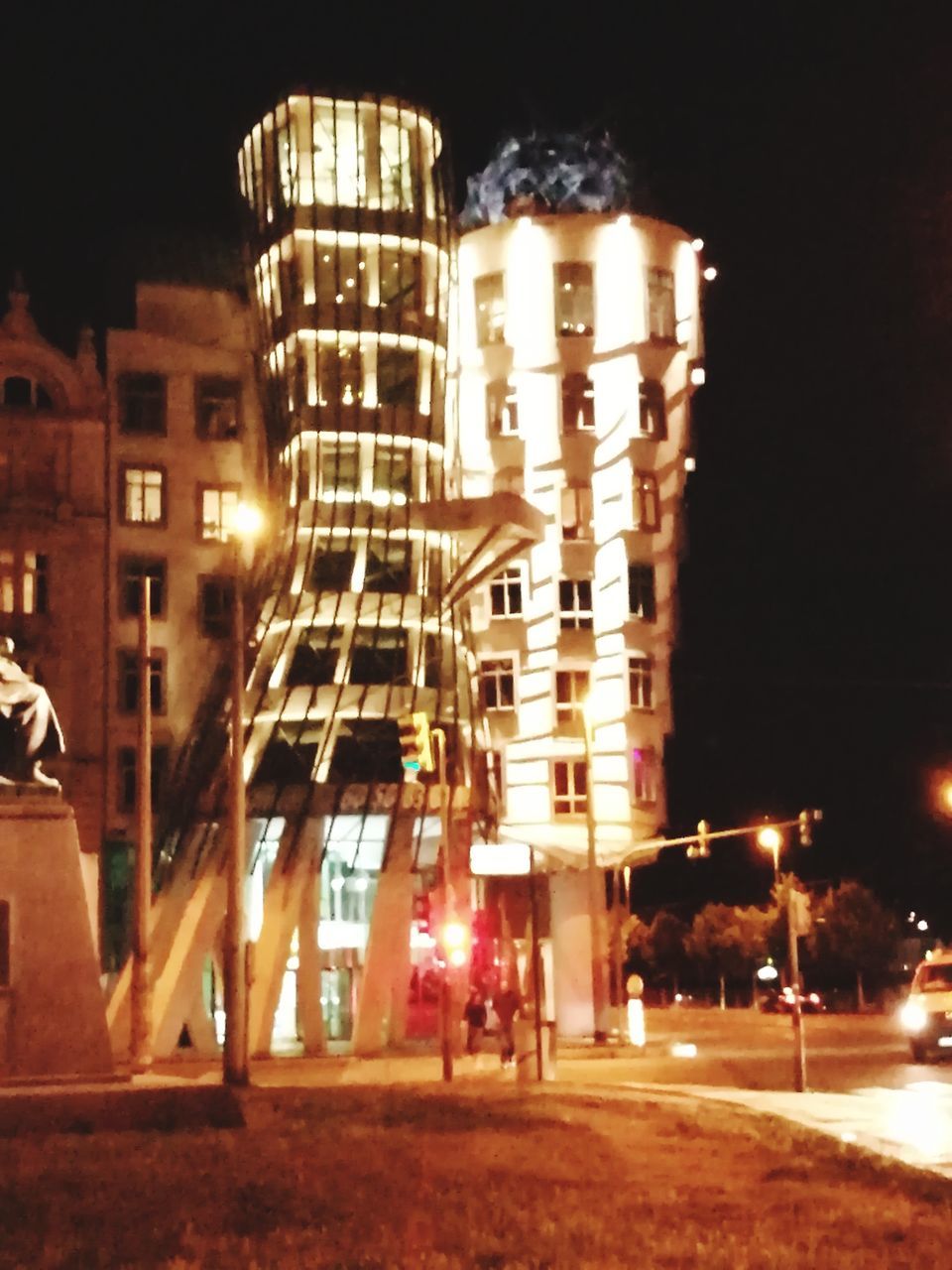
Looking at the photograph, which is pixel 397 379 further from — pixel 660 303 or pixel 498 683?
pixel 498 683

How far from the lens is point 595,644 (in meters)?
54.0

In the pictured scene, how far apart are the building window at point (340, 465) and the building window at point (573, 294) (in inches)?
304

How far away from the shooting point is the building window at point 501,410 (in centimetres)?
5575

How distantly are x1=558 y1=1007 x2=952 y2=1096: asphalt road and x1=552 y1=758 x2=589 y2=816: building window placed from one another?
23.4ft

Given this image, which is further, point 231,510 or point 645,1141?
point 231,510

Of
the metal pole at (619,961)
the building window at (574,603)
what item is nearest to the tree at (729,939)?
Result: the metal pole at (619,961)

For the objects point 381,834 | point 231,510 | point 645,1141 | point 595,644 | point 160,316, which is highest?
point 160,316

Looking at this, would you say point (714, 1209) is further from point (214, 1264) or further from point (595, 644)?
point (595, 644)

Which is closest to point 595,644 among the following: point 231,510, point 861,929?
point 231,510

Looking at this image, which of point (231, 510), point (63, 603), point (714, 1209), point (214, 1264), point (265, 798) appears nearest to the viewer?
point (214, 1264)

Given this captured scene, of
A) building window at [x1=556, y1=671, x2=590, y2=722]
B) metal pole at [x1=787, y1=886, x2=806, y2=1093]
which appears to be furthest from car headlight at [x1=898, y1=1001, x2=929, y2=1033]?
building window at [x1=556, y1=671, x2=590, y2=722]

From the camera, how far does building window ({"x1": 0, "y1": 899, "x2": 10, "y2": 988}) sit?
19.7m

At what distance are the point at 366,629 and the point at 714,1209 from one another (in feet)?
127

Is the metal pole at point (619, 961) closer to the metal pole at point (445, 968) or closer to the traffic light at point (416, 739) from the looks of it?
the metal pole at point (445, 968)
